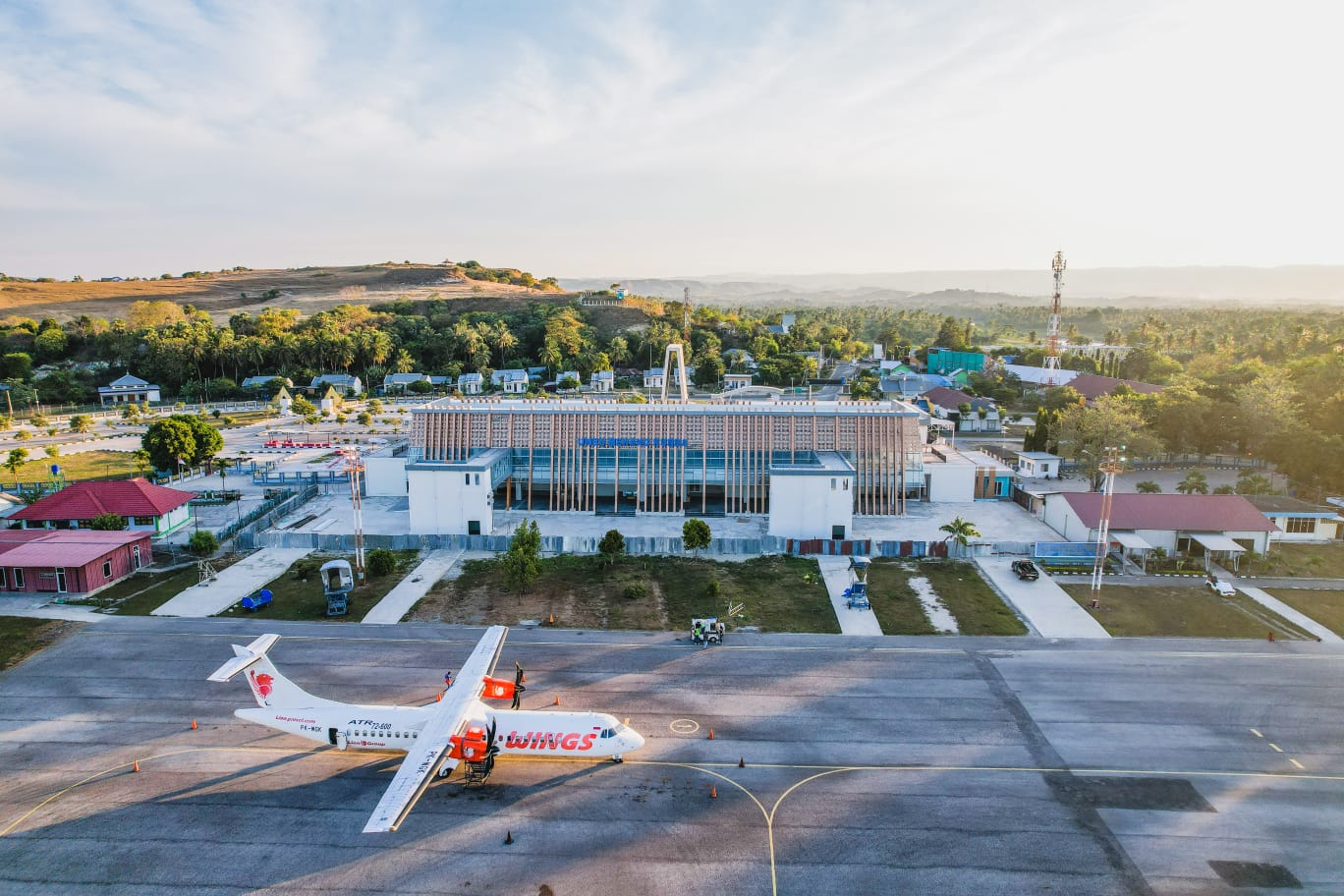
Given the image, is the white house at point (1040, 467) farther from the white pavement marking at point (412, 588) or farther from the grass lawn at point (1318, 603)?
the white pavement marking at point (412, 588)

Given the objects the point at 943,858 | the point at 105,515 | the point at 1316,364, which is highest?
the point at 1316,364

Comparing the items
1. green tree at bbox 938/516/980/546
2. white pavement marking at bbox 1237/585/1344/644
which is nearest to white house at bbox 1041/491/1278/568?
white pavement marking at bbox 1237/585/1344/644

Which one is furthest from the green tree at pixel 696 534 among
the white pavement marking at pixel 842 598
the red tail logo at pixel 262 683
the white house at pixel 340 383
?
the white house at pixel 340 383

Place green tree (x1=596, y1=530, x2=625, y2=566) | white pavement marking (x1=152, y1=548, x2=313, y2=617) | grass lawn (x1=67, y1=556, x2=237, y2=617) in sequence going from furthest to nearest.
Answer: green tree (x1=596, y1=530, x2=625, y2=566) → grass lawn (x1=67, y1=556, x2=237, y2=617) → white pavement marking (x1=152, y1=548, x2=313, y2=617)

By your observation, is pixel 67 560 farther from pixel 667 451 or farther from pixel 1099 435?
pixel 1099 435

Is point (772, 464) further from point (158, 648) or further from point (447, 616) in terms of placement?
point (158, 648)

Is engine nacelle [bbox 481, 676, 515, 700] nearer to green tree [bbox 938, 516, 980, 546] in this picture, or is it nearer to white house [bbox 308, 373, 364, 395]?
green tree [bbox 938, 516, 980, 546]

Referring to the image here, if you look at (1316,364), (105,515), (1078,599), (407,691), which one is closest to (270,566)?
(105,515)

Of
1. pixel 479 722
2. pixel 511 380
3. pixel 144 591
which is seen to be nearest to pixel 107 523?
pixel 144 591
